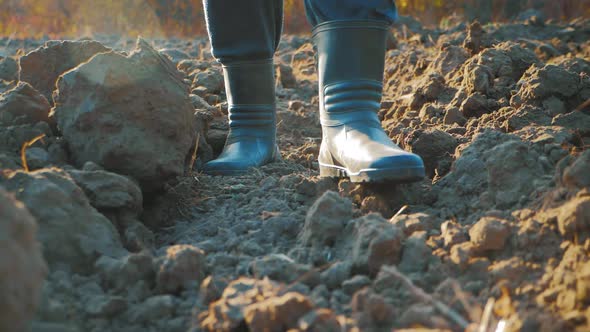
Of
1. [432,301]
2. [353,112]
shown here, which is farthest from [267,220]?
[432,301]

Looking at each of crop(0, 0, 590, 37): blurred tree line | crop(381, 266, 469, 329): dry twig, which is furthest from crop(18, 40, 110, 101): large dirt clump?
crop(0, 0, 590, 37): blurred tree line

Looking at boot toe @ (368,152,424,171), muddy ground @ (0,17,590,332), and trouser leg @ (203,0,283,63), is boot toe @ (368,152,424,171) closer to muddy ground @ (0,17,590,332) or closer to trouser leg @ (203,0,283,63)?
muddy ground @ (0,17,590,332)

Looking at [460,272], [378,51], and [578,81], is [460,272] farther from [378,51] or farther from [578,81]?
[578,81]

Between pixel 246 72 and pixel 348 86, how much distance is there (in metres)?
0.55

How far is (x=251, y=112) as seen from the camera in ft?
8.16

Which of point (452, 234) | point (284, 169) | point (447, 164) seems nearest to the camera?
point (452, 234)

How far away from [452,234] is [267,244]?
473 mm

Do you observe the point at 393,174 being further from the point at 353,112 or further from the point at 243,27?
the point at 243,27

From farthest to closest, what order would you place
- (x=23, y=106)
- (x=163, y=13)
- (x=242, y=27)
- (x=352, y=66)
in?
(x=163, y=13), (x=242, y=27), (x=352, y=66), (x=23, y=106)

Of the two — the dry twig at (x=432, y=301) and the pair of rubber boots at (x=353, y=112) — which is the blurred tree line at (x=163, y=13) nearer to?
the pair of rubber boots at (x=353, y=112)

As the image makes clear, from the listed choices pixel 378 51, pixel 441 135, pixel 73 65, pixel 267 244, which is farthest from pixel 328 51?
pixel 73 65

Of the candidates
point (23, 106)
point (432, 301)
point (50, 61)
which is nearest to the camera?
point (432, 301)

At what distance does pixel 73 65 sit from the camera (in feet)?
7.18

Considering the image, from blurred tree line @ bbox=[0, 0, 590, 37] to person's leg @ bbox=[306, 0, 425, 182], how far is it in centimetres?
528
